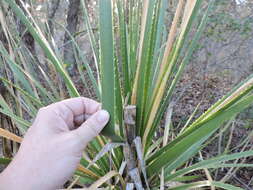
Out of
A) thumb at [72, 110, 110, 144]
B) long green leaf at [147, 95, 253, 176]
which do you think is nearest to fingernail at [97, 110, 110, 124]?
thumb at [72, 110, 110, 144]

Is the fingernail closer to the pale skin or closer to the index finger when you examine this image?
the pale skin

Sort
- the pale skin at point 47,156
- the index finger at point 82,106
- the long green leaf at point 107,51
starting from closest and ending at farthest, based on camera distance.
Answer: the long green leaf at point 107,51 → the pale skin at point 47,156 → the index finger at point 82,106

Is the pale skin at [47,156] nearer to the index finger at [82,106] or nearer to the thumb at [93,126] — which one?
the thumb at [93,126]

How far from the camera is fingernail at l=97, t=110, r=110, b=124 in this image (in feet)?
1.53

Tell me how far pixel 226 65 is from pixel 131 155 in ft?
6.86

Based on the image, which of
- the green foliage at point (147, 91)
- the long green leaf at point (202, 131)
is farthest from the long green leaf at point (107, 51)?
the long green leaf at point (202, 131)

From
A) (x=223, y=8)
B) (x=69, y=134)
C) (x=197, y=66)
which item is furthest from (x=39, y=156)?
(x=223, y=8)

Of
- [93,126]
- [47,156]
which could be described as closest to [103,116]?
[93,126]

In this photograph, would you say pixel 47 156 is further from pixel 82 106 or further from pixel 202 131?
pixel 202 131

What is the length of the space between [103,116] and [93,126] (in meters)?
0.05

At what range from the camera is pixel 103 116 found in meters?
0.48

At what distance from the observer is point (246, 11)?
238 centimetres

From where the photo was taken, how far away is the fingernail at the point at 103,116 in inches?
18.4

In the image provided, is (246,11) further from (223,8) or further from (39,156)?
(39,156)
